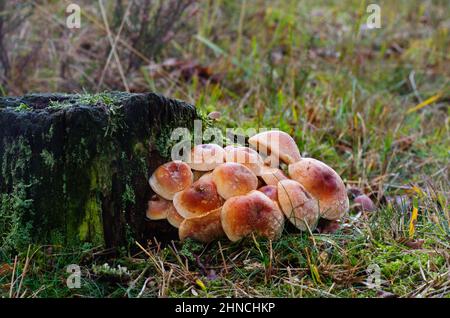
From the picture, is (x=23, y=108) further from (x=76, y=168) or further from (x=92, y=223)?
(x=92, y=223)

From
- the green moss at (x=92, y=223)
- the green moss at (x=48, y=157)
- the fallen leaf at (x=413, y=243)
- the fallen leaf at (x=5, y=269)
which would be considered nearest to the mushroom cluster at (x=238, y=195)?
the green moss at (x=92, y=223)

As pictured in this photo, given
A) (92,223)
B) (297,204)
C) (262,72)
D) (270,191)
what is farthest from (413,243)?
(262,72)

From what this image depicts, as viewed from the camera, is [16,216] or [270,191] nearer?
[16,216]

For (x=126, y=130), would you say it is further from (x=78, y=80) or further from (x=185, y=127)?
(x=78, y=80)

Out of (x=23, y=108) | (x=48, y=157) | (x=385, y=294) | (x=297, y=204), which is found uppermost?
(x=23, y=108)
